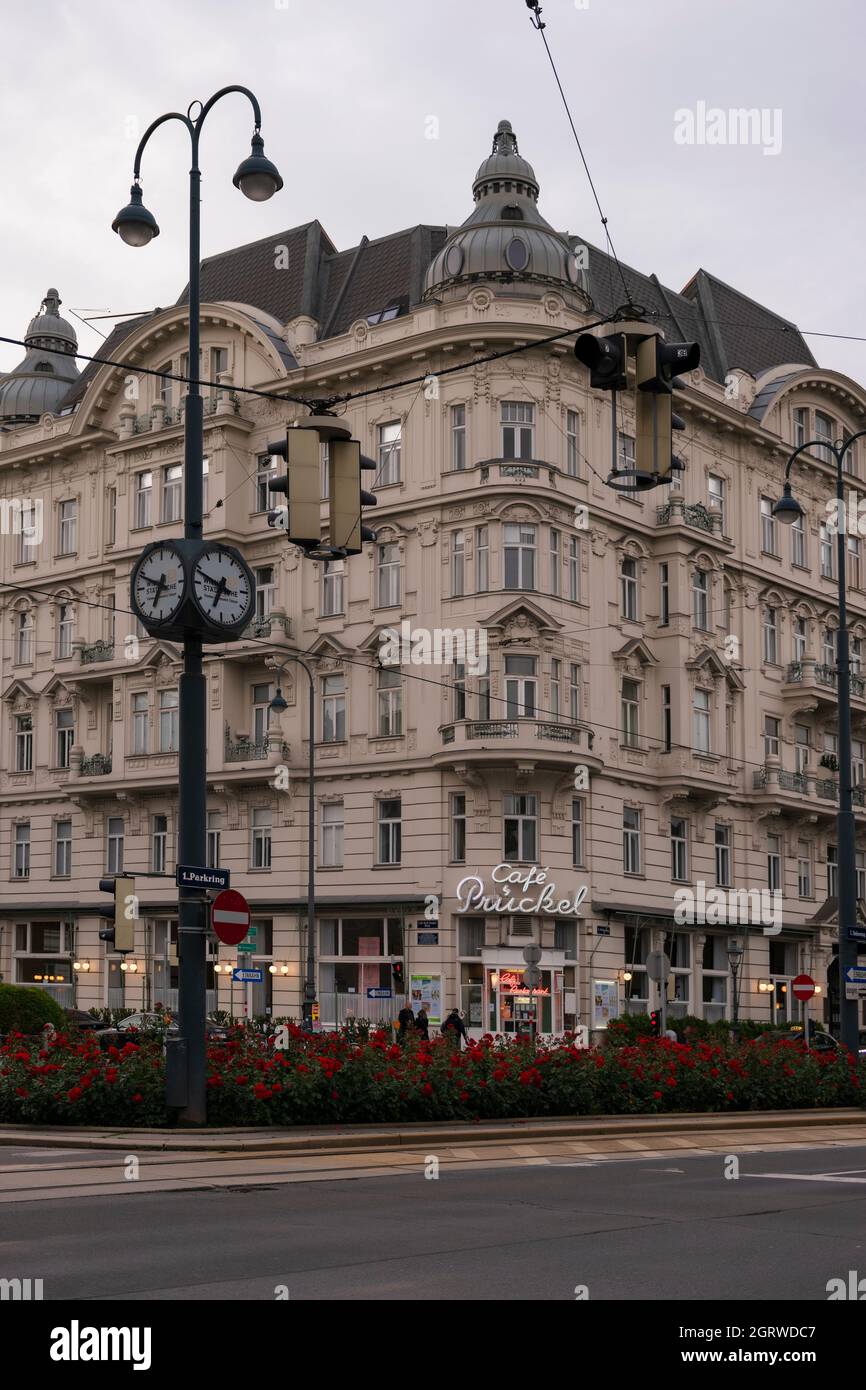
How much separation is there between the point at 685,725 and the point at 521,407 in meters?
10.5

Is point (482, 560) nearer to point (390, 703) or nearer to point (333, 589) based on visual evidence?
point (390, 703)

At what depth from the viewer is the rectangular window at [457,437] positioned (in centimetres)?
4722

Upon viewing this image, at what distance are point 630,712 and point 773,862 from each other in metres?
8.66

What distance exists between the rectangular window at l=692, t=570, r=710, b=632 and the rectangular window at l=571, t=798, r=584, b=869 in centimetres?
809

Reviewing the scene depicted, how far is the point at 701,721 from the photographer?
2025 inches

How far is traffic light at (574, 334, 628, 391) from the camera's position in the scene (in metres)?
13.9

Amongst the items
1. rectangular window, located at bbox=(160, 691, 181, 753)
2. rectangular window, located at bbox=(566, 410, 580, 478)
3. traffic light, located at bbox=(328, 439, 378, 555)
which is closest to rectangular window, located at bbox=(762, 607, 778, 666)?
rectangular window, located at bbox=(566, 410, 580, 478)

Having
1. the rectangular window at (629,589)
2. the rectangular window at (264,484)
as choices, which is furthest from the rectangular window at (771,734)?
the rectangular window at (264,484)

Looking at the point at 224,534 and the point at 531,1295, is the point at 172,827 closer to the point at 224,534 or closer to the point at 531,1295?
the point at 224,534

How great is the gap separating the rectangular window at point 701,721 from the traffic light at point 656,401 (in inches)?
Result: 1463

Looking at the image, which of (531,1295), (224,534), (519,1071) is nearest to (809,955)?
(224,534)

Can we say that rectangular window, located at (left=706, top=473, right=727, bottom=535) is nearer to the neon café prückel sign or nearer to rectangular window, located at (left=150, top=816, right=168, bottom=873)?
the neon café prückel sign

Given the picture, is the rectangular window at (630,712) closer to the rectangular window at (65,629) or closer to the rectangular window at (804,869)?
the rectangular window at (804,869)
